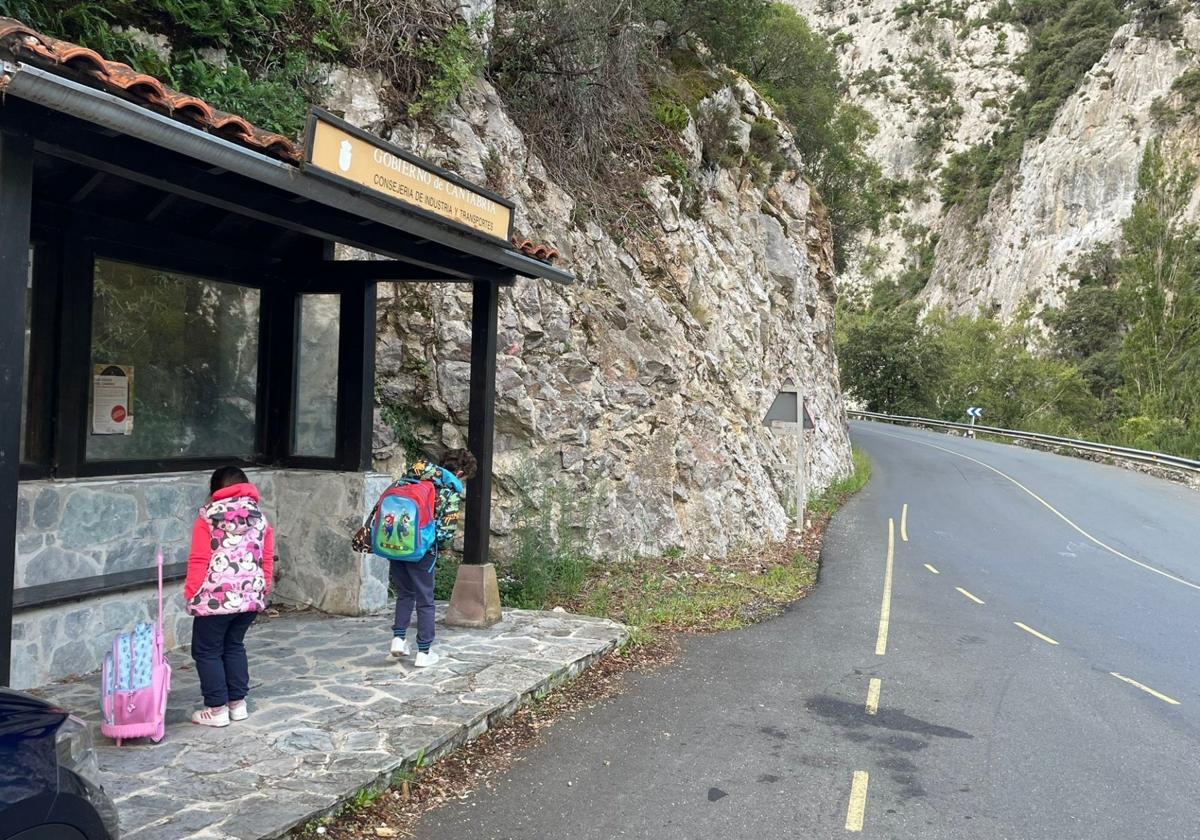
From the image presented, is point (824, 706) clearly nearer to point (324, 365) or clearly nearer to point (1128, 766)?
point (1128, 766)

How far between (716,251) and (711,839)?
604 inches

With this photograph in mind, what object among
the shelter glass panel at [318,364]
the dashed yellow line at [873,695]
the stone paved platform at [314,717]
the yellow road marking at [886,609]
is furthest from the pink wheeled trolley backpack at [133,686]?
the yellow road marking at [886,609]

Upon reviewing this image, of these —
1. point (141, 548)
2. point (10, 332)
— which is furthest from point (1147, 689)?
point (10, 332)

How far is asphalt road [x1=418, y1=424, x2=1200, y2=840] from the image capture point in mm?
4805

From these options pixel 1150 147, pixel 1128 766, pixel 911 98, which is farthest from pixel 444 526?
pixel 911 98

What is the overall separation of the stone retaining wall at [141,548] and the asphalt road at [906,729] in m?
3.10

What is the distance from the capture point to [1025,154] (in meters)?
71.4

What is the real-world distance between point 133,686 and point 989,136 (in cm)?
9466

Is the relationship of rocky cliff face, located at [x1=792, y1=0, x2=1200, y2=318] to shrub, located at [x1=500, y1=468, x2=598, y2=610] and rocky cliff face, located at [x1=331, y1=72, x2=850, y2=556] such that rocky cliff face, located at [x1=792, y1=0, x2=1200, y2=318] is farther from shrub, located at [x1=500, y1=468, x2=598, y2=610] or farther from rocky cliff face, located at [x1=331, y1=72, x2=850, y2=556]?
shrub, located at [x1=500, y1=468, x2=598, y2=610]

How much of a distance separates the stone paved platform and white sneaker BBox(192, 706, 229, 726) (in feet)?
0.20

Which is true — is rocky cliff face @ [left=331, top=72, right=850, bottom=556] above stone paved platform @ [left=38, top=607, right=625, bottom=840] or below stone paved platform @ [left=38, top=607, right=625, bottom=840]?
above

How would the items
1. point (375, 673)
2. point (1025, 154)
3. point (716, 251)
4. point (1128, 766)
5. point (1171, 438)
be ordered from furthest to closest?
point (1025, 154) < point (1171, 438) < point (716, 251) < point (375, 673) < point (1128, 766)

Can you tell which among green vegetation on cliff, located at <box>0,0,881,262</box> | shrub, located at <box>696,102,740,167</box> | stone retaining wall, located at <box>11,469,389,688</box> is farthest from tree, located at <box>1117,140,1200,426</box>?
stone retaining wall, located at <box>11,469,389,688</box>

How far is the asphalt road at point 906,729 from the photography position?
480 centimetres
